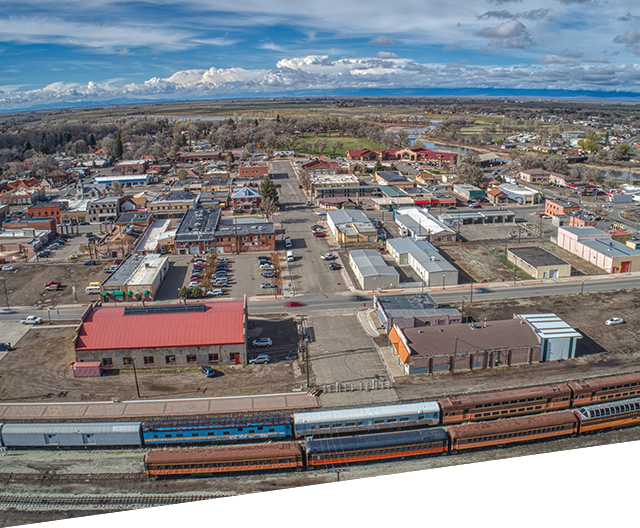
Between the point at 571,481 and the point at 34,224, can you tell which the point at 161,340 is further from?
the point at 34,224

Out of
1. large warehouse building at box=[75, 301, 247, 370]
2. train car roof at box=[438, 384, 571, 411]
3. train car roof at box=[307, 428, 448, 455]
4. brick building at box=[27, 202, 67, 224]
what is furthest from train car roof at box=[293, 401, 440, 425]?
brick building at box=[27, 202, 67, 224]

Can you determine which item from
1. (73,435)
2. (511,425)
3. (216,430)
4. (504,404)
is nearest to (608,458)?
(511,425)

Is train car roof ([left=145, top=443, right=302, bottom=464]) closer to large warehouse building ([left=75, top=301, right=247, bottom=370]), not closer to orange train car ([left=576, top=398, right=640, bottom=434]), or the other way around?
large warehouse building ([left=75, top=301, right=247, bottom=370])

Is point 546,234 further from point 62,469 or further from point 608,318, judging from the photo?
point 62,469

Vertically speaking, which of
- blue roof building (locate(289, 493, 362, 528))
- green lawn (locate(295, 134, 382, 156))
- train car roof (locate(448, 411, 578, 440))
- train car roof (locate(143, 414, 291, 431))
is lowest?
blue roof building (locate(289, 493, 362, 528))

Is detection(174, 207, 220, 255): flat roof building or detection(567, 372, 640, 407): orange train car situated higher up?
detection(174, 207, 220, 255): flat roof building
